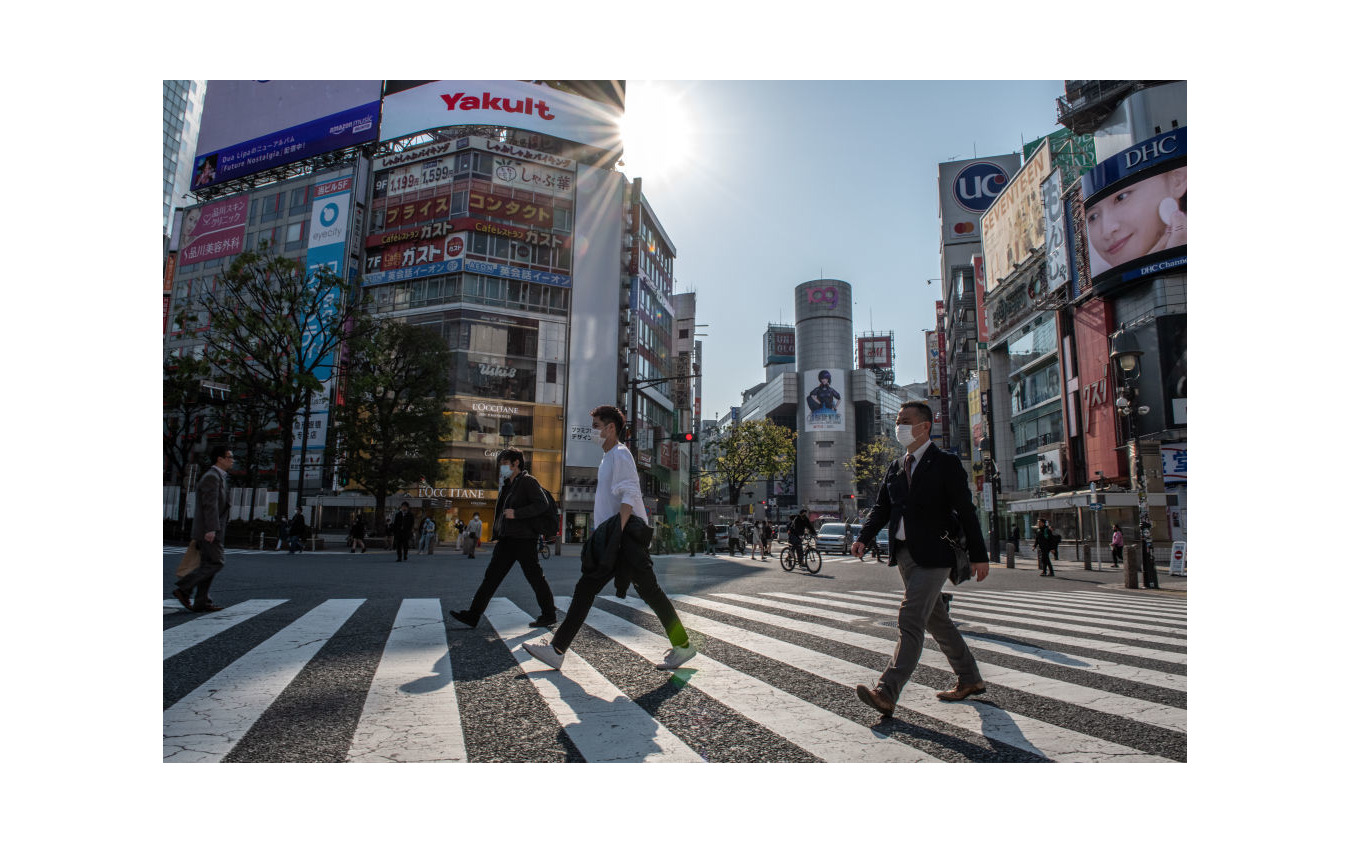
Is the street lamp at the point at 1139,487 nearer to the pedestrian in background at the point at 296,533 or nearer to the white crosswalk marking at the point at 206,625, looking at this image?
the white crosswalk marking at the point at 206,625

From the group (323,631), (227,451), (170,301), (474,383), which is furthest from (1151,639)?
(170,301)

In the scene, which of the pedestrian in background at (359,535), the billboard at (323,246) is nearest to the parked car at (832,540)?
the pedestrian in background at (359,535)

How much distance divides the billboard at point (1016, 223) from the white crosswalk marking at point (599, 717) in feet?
124

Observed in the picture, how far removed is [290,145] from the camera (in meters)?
45.1

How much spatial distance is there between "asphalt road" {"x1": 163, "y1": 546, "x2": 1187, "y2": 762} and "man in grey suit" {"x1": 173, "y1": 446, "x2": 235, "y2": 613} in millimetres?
210

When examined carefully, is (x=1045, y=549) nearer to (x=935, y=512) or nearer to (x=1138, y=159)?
(x=935, y=512)

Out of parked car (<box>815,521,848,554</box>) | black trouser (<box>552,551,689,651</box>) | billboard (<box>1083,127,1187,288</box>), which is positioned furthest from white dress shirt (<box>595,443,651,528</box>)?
billboard (<box>1083,127,1187,288</box>)

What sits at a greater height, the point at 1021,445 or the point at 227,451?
the point at 1021,445

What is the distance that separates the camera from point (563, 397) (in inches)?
1610

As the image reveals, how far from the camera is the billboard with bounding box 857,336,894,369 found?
427ft

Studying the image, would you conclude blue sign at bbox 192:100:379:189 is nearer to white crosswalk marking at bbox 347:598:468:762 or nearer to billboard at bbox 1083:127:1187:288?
billboard at bbox 1083:127:1187:288

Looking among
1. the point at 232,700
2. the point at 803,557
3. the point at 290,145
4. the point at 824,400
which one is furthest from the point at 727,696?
the point at 824,400

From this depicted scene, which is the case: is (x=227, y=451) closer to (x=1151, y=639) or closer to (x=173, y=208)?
(x=1151, y=639)
